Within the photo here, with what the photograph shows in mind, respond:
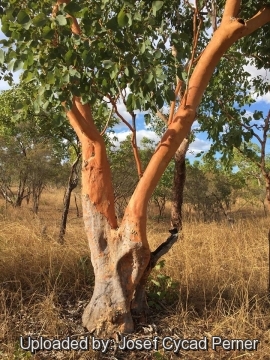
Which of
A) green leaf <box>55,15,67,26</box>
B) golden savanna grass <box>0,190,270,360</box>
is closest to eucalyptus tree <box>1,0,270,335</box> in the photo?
green leaf <box>55,15,67,26</box>

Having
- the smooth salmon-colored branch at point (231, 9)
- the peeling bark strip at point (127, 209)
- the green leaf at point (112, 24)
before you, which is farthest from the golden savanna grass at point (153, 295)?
the smooth salmon-colored branch at point (231, 9)

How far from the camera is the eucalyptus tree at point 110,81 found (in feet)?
7.08

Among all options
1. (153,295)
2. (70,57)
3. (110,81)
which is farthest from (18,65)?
(153,295)

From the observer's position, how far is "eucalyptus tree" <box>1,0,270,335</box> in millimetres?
2158

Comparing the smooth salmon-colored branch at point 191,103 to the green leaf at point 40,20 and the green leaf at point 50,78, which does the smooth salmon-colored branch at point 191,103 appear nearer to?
the green leaf at point 50,78

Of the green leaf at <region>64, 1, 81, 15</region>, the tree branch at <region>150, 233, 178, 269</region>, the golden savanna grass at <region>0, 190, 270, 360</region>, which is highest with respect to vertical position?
the green leaf at <region>64, 1, 81, 15</region>

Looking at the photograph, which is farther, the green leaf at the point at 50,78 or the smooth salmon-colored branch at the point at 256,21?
the smooth salmon-colored branch at the point at 256,21

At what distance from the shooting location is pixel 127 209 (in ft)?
9.77

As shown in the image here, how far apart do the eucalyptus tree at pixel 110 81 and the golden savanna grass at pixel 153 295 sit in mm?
302

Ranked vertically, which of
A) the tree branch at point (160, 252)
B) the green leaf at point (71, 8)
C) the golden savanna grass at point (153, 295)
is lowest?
the golden savanna grass at point (153, 295)

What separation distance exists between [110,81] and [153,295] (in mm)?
2065

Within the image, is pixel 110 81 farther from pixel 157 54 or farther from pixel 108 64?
pixel 157 54

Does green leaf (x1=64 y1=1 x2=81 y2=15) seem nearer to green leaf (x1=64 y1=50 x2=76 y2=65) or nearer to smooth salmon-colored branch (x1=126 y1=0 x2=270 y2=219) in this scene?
green leaf (x1=64 y1=50 x2=76 y2=65)

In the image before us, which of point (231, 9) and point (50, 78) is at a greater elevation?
point (231, 9)
